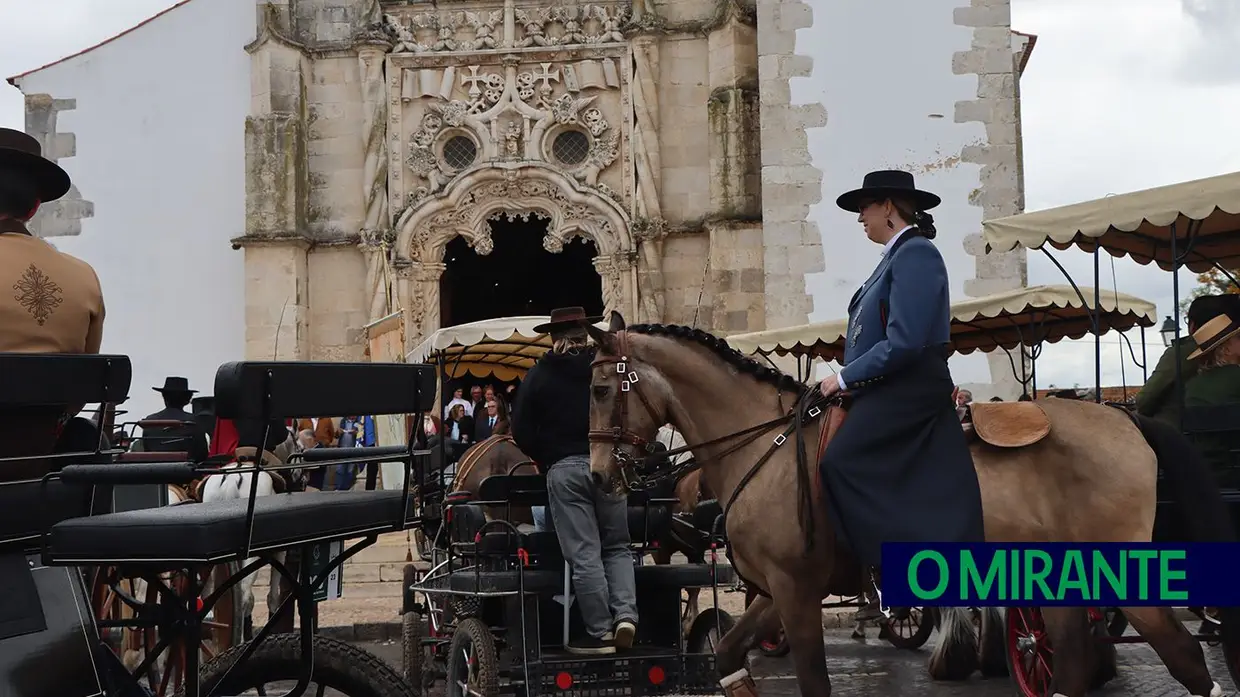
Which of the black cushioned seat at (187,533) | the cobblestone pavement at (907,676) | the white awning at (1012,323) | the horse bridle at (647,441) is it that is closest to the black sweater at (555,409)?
the horse bridle at (647,441)

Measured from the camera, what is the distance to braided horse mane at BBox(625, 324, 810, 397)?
621 cm

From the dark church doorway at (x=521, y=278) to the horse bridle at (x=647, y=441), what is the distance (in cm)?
1794

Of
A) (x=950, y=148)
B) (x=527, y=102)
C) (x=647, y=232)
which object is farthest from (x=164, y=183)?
(x=950, y=148)

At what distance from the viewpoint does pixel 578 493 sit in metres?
6.96

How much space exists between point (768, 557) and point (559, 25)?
14514mm

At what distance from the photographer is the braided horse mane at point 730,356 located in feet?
20.4

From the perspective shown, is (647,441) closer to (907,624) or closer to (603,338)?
(603,338)

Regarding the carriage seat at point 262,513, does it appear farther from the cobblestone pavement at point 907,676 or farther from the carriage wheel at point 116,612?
the cobblestone pavement at point 907,676

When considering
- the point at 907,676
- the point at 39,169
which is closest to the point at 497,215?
the point at 907,676

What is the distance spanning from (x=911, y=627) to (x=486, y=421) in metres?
8.67

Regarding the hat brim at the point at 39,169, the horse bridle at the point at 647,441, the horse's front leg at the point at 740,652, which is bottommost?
the horse's front leg at the point at 740,652

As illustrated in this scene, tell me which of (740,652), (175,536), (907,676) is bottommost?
(907,676)

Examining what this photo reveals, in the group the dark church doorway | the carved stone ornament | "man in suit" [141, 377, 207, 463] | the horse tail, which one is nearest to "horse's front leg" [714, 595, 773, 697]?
the horse tail

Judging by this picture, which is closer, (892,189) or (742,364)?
(892,189)
